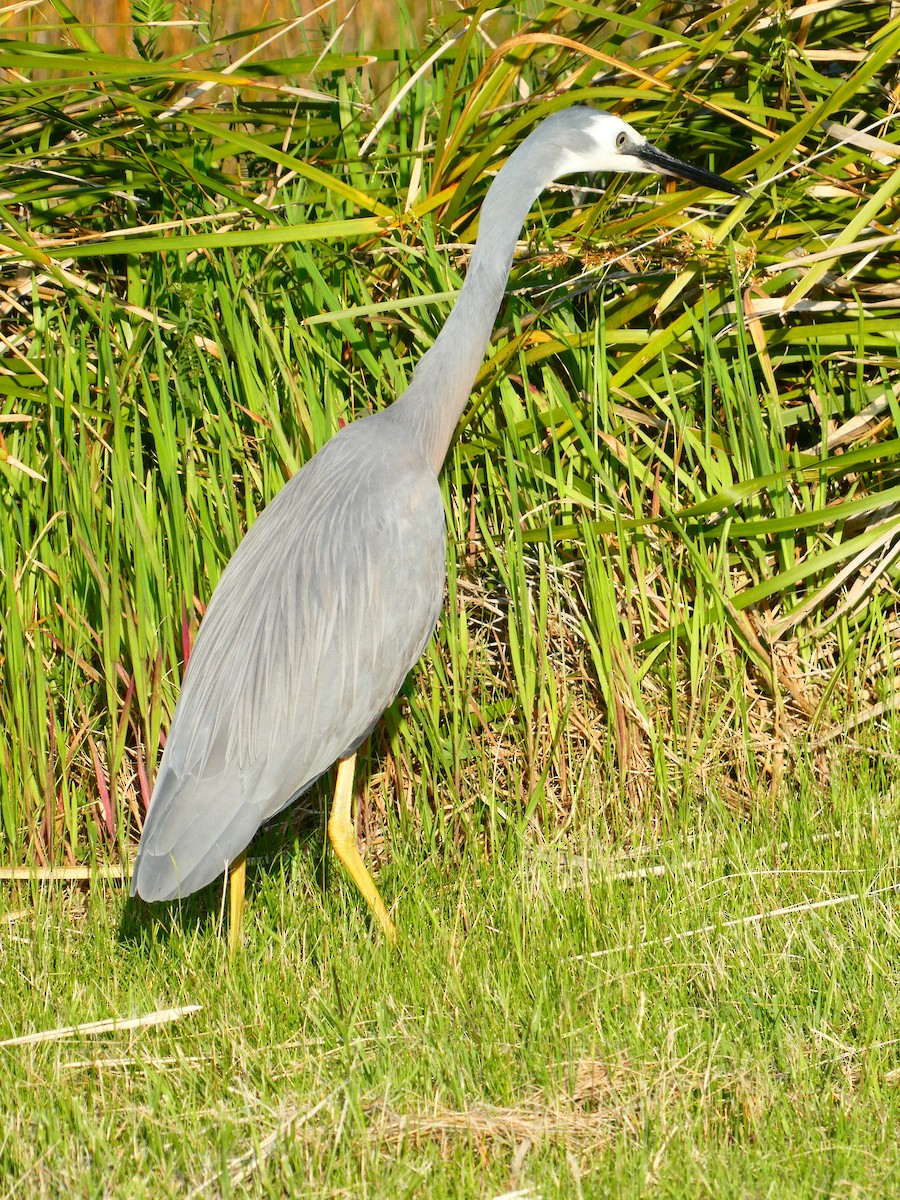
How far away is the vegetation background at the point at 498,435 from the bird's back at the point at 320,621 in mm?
334

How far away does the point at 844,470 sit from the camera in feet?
12.5

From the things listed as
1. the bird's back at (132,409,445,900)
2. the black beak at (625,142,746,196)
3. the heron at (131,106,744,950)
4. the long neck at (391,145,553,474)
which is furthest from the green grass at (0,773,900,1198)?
the black beak at (625,142,746,196)

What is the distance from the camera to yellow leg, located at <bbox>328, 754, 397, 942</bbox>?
11.0 feet

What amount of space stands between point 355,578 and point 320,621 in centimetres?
15

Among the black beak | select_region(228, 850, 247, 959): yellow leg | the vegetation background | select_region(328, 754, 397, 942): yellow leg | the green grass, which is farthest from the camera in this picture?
the vegetation background

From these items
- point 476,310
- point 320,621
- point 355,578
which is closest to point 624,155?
point 476,310

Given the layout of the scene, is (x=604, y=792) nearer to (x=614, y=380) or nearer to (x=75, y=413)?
(x=614, y=380)

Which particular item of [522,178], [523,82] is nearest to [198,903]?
[522,178]

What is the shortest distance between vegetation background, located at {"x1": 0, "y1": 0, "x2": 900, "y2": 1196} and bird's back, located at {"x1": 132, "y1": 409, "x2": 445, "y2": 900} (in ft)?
1.09

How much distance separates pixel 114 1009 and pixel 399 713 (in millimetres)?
1314

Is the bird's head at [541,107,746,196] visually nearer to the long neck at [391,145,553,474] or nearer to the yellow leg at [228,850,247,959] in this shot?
the long neck at [391,145,553,474]

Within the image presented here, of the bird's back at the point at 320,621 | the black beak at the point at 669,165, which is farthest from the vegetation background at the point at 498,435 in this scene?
the bird's back at the point at 320,621

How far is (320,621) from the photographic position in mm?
3365

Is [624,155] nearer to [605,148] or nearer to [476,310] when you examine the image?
[605,148]
